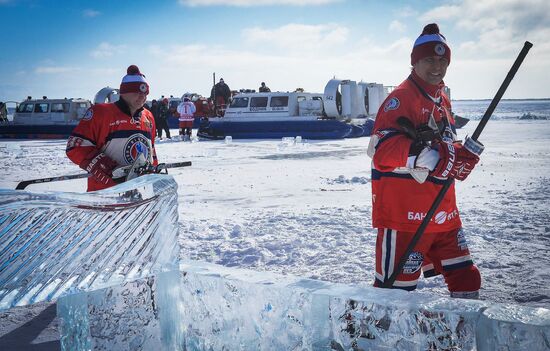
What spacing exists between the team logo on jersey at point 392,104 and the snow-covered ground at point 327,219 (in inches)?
62.7

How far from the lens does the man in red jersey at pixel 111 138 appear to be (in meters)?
3.49

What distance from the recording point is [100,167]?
346 centimetres

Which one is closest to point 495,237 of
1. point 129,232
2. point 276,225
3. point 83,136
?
point 276,225

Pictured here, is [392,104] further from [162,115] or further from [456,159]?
[162,115]

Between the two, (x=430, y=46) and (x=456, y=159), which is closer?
(x=456, y=159)

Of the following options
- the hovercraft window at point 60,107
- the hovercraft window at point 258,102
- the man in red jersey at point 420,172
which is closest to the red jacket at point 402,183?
the man in red jersey at point 420,172

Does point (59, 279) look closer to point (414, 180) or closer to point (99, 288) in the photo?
point (99, 288)

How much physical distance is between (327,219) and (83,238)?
421 centimetres

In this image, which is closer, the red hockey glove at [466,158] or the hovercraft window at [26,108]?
the red hockey glove at [466,158]

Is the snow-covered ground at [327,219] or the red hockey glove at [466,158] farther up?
the red hockey glove at [466,158]

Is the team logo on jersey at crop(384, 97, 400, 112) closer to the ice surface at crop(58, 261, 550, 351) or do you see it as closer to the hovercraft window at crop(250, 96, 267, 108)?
the ice surface at crop(58, 261, 550, 351)

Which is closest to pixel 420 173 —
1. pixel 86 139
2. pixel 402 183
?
pixel 402 183

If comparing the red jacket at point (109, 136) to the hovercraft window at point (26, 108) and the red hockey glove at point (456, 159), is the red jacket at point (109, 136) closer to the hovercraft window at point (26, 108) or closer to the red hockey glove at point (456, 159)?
the red hockey glove at point (456, 159)

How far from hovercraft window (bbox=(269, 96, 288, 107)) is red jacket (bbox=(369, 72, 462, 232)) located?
18139 mm
